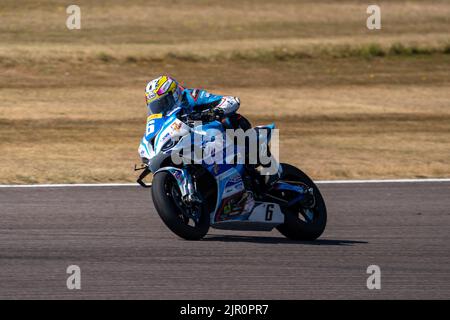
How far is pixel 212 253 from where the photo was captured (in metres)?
8.41

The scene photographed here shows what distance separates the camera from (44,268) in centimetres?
788

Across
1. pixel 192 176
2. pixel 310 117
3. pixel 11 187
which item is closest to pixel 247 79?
pixel 310 117

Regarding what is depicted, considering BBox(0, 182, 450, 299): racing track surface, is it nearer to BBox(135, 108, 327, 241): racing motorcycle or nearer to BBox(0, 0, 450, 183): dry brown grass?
BBox(135, 108, 327, 241): racing motorcycle

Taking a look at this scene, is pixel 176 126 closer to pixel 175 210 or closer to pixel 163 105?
pixel 163 105

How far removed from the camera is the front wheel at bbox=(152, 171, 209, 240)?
8258 millimetres

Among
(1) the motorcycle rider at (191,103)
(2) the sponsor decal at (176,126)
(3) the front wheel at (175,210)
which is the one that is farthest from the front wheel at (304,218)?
(2) the sponsor decal at (176,126)

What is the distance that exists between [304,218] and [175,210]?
1.55 meters

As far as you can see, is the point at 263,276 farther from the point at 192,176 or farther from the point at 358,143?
→ the point at 358,143

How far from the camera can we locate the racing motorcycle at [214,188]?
8.46 metres

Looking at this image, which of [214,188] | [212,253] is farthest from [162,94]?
[212,253]

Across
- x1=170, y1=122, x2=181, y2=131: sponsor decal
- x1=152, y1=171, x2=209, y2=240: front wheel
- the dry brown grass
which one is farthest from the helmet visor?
the dry brown grass

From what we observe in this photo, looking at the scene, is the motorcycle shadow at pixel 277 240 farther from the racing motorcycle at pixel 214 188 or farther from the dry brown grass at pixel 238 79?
the dry brown grass at pixel 238 79

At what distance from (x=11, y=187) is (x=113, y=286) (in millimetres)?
4990
